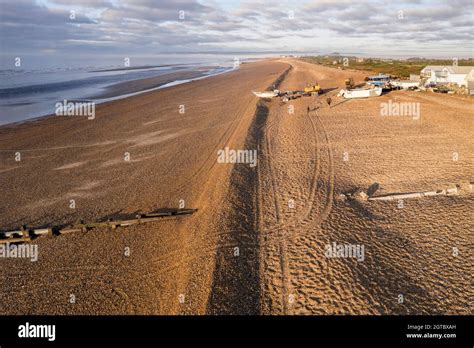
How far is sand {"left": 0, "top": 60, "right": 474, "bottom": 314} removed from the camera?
8.56m

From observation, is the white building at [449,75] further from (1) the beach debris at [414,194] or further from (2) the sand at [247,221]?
(1) the beach debris at [414,194]

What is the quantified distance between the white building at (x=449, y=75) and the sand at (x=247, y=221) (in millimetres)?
29180

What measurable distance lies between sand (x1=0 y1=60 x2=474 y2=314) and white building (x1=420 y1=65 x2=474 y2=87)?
29180 mm

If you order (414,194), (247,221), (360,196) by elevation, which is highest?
(414,194)

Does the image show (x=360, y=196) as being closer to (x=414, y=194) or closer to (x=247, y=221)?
(x=414, y=194)

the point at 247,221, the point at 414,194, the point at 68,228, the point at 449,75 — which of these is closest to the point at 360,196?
the point at 414,194

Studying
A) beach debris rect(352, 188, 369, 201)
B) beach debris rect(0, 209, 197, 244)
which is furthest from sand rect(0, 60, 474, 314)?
beach debris rect(352, 188, 369, 201)

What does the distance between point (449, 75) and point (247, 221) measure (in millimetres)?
52934

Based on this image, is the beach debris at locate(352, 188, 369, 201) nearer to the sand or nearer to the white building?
the sand

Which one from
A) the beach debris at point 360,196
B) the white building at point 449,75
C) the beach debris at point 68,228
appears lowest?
the beach debris at point 68,228

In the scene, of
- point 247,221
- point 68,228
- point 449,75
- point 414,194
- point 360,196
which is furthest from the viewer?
point 449,75

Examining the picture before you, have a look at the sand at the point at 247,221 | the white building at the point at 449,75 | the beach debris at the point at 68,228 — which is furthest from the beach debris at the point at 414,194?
the white building at the point at 449,75

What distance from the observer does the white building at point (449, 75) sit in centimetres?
4734

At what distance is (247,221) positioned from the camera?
1207 centimetres
